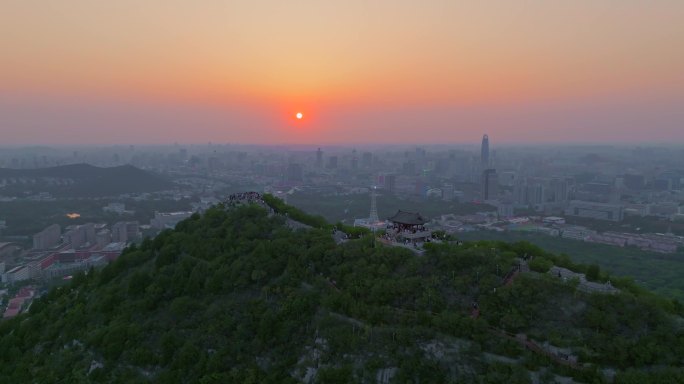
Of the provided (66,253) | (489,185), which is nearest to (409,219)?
(66,253)

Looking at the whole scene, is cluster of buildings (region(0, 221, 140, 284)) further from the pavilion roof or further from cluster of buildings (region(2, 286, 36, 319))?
the pavilion roof

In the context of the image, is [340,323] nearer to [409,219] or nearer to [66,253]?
[409,219]

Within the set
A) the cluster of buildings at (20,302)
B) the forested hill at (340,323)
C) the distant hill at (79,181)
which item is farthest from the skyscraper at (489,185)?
the cluster of buildings at (20,302)

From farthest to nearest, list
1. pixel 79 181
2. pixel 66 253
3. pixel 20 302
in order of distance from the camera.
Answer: pixel 79 181 → pixel 66 253 → pixel 20 302

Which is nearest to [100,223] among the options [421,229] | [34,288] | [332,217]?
[34,288]

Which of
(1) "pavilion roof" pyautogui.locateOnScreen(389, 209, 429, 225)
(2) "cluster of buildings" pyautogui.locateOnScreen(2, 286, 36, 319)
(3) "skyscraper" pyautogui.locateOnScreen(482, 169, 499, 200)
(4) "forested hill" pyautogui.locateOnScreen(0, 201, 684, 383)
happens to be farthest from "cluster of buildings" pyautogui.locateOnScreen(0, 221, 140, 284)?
(3) "skyscraper" pyautogui.locateOnScreen(482, 169, 499, 200)

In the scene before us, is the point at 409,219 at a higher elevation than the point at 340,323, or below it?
higher
